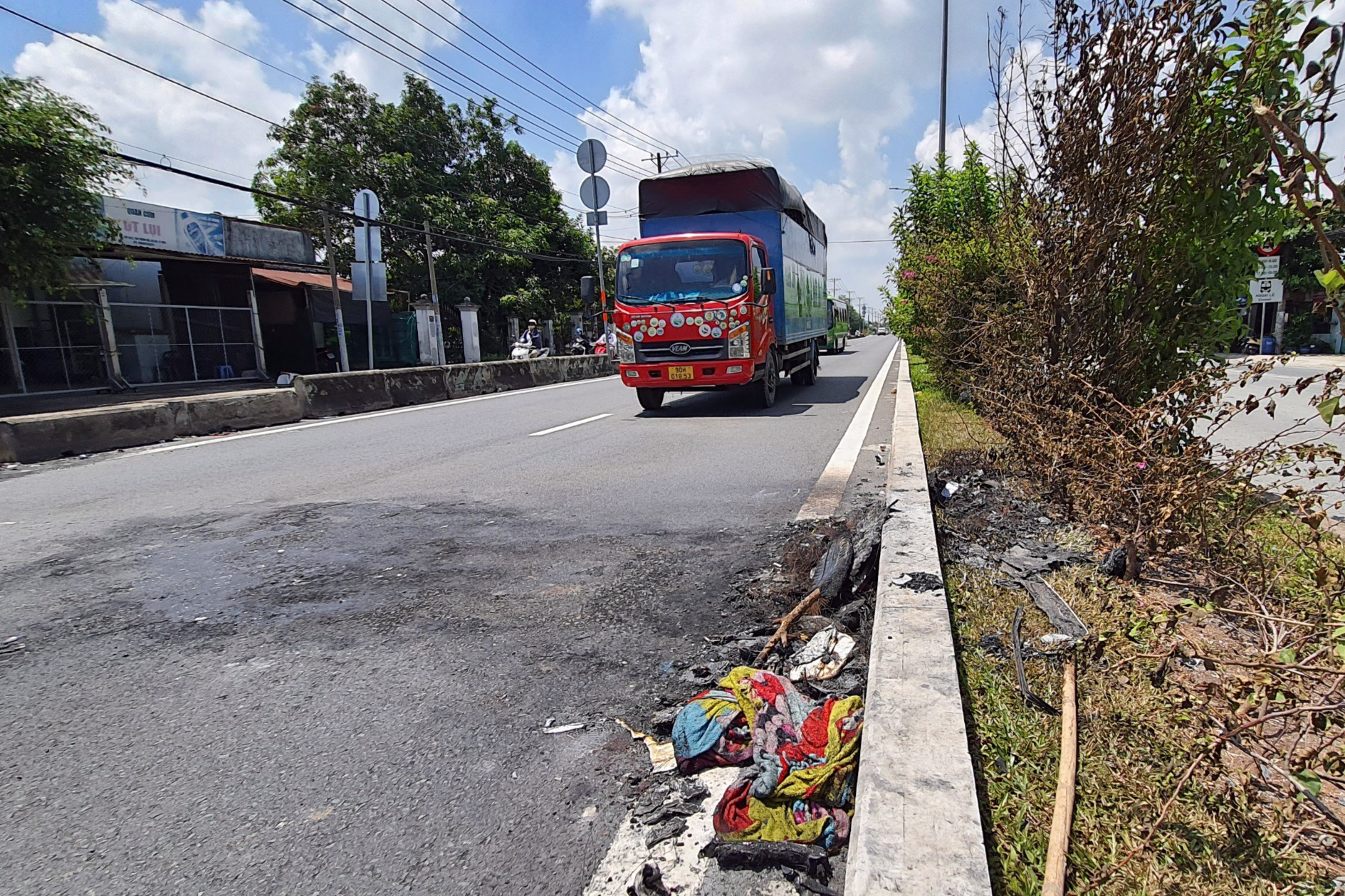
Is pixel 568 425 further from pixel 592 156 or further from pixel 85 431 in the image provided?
pixel 592 156

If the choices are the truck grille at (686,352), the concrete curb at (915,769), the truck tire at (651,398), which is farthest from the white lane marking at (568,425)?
the concrete curb at (915,769)

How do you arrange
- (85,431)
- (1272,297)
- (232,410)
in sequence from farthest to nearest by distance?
(1272,297)
(232,410)
(85,431)

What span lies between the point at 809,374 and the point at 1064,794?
49.5 ft

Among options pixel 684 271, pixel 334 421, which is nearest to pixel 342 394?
pixel 334 421

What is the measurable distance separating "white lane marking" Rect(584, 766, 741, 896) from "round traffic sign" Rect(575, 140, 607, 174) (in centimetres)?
2584

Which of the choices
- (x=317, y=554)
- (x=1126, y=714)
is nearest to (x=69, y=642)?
(x=317, y=554)

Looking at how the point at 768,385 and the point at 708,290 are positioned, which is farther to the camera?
the point at 768,385

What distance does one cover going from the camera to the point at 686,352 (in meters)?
10.8

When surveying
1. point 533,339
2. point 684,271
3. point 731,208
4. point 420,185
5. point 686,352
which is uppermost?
point 420,185

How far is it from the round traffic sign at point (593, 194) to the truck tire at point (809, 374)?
12295 millimetres

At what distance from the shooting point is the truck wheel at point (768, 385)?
11609mm

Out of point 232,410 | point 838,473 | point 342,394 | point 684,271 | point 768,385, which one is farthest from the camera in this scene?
point 342,394

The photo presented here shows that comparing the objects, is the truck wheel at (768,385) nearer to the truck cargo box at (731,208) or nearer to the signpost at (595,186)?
the truck cargo box at (731,208)

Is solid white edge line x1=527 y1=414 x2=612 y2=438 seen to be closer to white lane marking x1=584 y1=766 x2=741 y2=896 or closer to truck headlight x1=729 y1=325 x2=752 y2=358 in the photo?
truck headlight x1=729 y1=325 x2=752 y2=358
